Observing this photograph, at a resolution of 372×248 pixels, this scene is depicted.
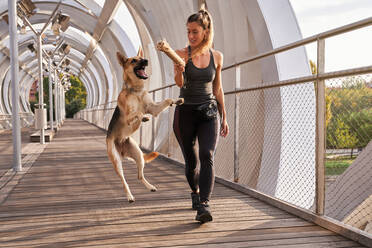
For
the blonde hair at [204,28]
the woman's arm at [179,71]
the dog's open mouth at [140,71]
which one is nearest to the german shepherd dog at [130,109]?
the dog's open mouth at [140,71]

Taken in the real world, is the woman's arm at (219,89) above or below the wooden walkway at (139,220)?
above

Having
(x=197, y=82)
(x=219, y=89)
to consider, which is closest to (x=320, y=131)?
(x=219, y=89)

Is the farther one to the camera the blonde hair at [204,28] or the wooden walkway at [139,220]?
the blonde hair at [204,28]

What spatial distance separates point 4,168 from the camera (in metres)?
7.62

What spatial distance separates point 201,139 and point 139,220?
0.86m

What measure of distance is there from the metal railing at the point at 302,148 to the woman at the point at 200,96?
78cm

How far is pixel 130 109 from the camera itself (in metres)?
3.76

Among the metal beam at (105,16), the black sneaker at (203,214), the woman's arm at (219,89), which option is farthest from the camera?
the metal beam at (105,16)

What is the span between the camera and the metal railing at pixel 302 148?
3525mm

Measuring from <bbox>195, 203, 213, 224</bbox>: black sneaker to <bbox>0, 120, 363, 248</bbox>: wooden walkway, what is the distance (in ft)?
0.16

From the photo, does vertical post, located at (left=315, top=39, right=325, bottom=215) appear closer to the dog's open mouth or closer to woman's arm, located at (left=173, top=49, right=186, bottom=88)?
woman's arm, located at (left=173, top=49, right=186, bottom=88)

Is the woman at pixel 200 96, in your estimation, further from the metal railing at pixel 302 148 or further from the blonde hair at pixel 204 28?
the metal railing at pixel 302 148

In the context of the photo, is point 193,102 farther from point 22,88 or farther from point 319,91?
point 22,88

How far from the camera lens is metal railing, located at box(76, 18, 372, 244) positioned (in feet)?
11.6
